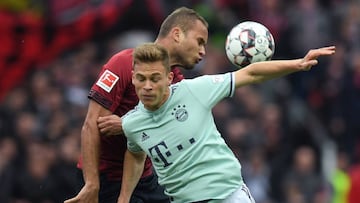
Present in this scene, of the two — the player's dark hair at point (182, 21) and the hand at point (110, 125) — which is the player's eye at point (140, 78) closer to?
the hand at point (110, 125)

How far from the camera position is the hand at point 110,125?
31.4ft

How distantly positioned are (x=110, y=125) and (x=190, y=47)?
83 centimetres

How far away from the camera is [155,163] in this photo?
934 centimetres

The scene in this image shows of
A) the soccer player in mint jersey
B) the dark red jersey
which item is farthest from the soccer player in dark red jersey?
the soccer player in mint jersey

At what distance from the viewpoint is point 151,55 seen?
904 centimetres

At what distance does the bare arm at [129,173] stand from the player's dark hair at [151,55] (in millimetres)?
870

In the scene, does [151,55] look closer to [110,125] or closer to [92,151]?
[110,125]

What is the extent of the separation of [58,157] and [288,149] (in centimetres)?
328

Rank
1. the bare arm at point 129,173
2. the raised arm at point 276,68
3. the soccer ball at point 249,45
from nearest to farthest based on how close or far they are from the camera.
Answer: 1. the raised arm at point 276,68
2. the bare arm at point 129,173
3. the soccer ball at point 249,45

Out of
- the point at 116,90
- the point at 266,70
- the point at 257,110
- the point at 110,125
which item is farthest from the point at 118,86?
the point at 257,110

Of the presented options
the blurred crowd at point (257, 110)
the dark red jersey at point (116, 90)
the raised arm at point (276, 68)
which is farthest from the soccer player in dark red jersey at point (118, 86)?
the blurred crowd at point (257, 110)

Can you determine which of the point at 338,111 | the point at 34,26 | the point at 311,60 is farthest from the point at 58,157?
the point at 311,60

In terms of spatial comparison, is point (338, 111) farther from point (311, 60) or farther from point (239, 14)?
point (311, 60)

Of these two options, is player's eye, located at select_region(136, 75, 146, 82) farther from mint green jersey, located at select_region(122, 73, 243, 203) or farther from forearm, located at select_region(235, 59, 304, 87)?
forearm, located at select_region(235, 59, 304, 87)
